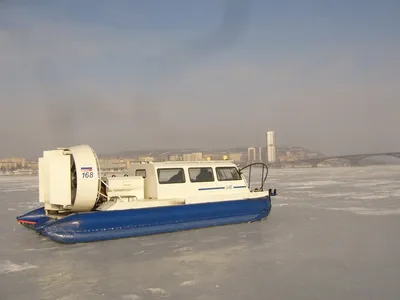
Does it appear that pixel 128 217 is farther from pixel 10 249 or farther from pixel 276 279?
pixel 276 279

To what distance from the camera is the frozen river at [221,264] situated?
470 cm

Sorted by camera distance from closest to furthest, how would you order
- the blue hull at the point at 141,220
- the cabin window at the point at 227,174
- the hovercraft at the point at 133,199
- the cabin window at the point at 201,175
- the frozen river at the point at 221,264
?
the frozen river at the point at 221,264 < the blue hull at the point at 141,220 < the hovercraft at the point at 133,199 < the cabin window at the point at 201,175 < the cabin window at the point at 227,174

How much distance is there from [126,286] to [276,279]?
194cm

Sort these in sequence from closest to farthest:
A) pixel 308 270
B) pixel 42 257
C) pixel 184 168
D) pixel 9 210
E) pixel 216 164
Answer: pixel 308 270 → pixel 42 257 → pixel 184 168 → pixel 216 164 → pixel 9 210

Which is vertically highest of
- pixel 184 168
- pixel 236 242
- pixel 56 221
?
pixel 184 168

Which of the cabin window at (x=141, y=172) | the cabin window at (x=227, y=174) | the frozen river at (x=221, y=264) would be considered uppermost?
the cabin window at (x=141, y=172)

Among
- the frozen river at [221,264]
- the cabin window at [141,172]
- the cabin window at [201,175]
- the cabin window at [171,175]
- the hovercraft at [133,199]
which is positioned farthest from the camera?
the cabin window at [201,175]

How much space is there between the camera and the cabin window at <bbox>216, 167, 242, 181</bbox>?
34.1 feet

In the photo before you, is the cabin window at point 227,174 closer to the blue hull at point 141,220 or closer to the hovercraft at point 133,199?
the hovercraft at point 133,199

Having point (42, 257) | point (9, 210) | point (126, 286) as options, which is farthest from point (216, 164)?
point (9, 210)

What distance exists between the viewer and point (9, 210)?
13219 millimetres

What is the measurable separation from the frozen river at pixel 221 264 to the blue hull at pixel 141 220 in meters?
0.19

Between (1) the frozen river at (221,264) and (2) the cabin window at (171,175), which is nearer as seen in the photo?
(1) the frozen river at (221,264)

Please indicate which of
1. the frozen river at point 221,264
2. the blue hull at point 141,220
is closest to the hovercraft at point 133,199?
the blue hull at point 141,220
